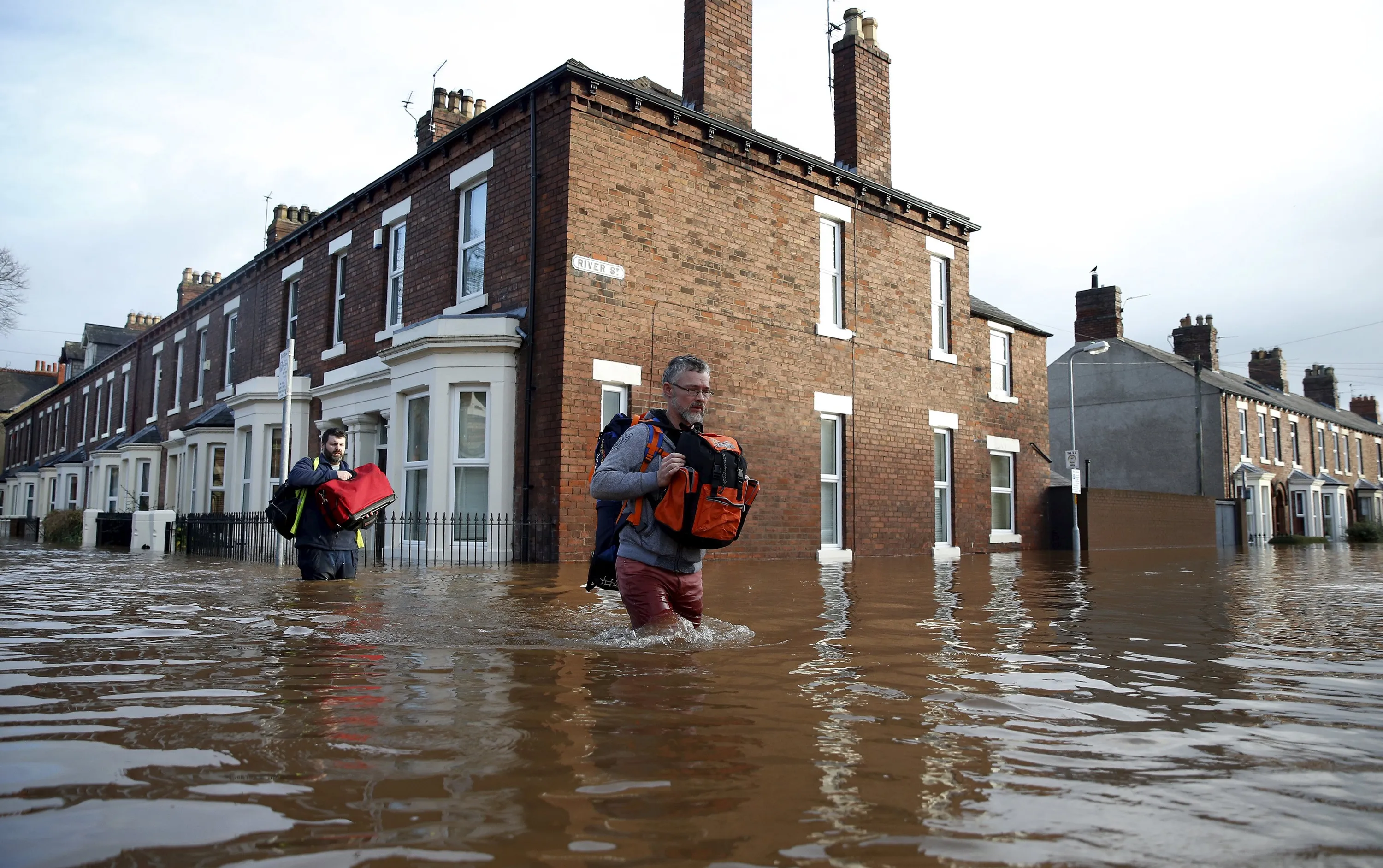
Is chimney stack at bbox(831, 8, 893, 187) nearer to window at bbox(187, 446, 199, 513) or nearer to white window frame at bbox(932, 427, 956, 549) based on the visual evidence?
white window frame at bbox(932, 427, 956, 549)

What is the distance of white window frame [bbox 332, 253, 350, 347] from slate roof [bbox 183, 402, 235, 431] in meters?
4.18

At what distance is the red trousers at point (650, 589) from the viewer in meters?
5.07

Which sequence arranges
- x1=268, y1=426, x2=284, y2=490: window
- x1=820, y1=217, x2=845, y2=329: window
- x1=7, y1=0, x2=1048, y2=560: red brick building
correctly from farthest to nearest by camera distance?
1. x1=268, y1=426, x2=284, y2=490: window
2. x1=820, y1=217, x2=845, y2=329: window
3. x1=7, y1=0, x2=1048, y2=560: red brick building

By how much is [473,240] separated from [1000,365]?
13.2m

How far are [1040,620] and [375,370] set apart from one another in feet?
42.8

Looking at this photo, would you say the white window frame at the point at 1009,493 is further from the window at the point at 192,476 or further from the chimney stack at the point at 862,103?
the window at the point at 192,476

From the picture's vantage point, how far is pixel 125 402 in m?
34.0

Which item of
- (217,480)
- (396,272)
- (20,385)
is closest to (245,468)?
(217,480)

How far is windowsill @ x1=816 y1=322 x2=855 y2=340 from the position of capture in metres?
17.1

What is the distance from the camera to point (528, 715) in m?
3.38

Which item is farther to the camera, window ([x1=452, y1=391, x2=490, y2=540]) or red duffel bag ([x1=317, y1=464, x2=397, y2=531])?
window ([x1=452, y1=391, x2=490, y2=540])

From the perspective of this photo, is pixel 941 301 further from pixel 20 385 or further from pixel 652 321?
pixel 20 385

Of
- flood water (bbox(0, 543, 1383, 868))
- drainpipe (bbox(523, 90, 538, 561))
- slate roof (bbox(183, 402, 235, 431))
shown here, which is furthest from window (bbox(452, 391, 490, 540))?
slate roof (bbox(183, 402, 235, 431))

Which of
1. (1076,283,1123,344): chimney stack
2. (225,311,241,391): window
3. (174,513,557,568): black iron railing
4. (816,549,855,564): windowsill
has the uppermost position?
(1076,283,1123,344): chimney stack
